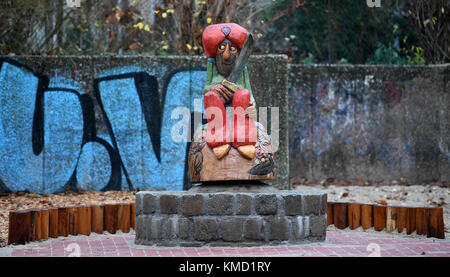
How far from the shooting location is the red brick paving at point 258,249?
5.93 metres

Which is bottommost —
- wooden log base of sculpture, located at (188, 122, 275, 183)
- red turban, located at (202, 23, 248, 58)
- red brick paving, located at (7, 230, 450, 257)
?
red brick paving, located at (7, 230, 450, 257)

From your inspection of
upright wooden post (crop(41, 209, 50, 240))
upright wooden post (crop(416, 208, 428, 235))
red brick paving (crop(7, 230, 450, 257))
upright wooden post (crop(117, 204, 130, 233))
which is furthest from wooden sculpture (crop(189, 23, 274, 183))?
upright wooden post (crop(416, 208, 428, 235))

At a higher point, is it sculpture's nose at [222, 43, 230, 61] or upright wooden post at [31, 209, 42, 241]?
sculpture's nose at [222, 43, 230, 61]

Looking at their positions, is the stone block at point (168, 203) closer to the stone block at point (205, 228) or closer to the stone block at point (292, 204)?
the stone block at point (205, 228)

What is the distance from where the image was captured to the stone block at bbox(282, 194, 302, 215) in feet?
21.6

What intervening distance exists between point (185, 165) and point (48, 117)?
2.59 m

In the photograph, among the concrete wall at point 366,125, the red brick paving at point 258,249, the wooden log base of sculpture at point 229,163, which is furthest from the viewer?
the concrete wall at point 366,125

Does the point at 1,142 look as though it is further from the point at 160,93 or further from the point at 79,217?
the point at 79,217

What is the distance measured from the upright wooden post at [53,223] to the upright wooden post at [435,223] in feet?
15.1

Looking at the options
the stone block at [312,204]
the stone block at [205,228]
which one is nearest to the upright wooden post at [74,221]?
the stone block at [205,228]

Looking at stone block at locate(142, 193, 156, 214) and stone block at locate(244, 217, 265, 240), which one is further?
stone block at locate(142, 193, 156, 214)

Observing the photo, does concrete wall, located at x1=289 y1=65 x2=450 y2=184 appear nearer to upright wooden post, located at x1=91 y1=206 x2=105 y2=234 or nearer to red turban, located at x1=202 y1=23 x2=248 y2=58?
red turban, located at x1=202 y1=23 x2=248 y2=58

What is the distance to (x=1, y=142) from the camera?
33.8 ft

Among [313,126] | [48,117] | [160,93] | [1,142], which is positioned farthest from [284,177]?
[1,142]
